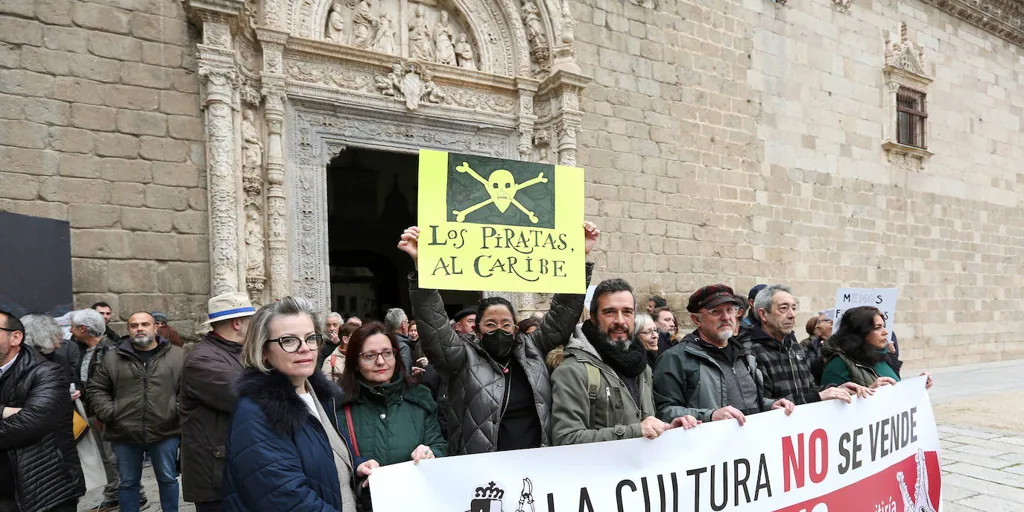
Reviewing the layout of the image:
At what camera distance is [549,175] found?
111 inches

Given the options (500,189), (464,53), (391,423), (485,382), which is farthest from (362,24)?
(391,423)

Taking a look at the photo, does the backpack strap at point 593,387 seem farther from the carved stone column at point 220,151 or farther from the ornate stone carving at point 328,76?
the ornate stone carving at point 328,76

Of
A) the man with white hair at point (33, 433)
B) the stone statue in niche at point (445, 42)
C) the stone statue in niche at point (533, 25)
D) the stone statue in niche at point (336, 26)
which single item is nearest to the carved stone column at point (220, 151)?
the stone statue in niche at point (336, 26)

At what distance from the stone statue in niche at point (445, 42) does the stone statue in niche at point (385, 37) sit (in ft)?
2.17

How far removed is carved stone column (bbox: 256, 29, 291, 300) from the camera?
6430 mm

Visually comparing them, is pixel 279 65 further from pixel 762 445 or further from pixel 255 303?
pixel 762 445

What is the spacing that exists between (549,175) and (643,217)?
6630 mm

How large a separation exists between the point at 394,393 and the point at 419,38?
633 centimetres

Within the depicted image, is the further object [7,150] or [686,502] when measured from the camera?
[7,150]

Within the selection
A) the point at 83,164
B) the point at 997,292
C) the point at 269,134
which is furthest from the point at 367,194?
the point at 997,292

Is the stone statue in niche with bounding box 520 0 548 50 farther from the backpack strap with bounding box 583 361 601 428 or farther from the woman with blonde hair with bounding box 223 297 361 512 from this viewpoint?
the woman with blonde hair with bounding box 223 297 361 512

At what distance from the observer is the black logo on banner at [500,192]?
8.59 feet

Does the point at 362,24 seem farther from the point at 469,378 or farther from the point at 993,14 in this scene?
the point at 993,14

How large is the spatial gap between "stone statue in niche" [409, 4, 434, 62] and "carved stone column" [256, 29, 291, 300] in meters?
1.71
